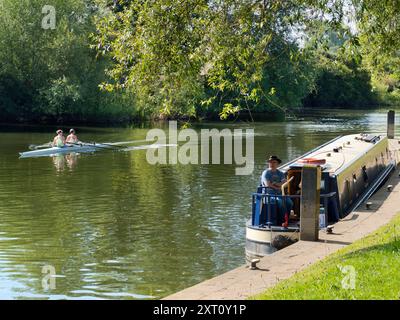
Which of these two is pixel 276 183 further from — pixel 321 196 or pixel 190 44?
pixel 190 44

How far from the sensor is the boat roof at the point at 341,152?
19.4m

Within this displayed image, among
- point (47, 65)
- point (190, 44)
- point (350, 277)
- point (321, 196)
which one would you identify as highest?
point (47, 65)

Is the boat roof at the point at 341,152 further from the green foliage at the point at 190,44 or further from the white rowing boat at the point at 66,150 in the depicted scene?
the white rowing boat at the point at 66,150

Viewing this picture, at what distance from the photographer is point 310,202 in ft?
50.2

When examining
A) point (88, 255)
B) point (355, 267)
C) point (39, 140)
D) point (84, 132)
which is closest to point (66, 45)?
point (84, 132)

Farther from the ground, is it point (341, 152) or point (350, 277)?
point (341, 152)

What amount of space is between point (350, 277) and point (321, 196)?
286 inches

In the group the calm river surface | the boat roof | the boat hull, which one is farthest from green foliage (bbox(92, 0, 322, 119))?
the boat roof

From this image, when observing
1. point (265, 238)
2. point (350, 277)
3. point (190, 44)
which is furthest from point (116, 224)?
point (350, 277)

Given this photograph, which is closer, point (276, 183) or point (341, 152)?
point (276, 183)

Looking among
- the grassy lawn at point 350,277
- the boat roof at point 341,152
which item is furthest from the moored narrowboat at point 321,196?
the grassy lawn at point 350,277

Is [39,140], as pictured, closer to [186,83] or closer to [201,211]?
[201,211]

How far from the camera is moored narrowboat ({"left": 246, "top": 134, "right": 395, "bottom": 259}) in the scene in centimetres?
1597

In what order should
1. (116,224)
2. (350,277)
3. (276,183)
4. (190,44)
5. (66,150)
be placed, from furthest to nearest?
(66,150) < (116,224) < (276,183) < (190,44) < (350,277)
